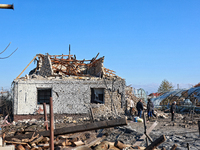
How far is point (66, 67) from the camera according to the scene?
18.0 m

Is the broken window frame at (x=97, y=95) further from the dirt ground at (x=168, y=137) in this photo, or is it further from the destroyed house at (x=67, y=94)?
the dirt ground at (x=168, y=137)

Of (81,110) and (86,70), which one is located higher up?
(86,70)

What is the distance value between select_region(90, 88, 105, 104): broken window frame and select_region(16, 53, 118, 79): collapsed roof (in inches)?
45.9

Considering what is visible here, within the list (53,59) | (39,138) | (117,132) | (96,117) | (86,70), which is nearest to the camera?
(39,138)

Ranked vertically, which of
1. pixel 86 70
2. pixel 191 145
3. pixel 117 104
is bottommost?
pixel 191 145

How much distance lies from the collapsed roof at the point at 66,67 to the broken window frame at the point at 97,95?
117 centimetres

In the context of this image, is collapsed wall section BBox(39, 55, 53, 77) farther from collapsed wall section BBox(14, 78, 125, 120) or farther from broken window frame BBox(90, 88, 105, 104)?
broken window frame BBox(90, 88, 105, 104)

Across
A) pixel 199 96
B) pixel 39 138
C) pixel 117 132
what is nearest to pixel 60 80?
pixel 117 132

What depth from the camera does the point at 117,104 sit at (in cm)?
1641

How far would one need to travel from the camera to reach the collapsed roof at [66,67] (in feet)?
56.6

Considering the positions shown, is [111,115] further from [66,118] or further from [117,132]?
[117,132]

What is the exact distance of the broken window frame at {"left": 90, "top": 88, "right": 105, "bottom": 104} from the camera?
1644 centimetres

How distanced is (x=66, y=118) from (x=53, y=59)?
207 inches

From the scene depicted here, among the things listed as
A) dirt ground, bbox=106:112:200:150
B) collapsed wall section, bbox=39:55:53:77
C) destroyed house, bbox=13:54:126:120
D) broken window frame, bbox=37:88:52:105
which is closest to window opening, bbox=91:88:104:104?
destroyed house, bbox=13:54:126:120
